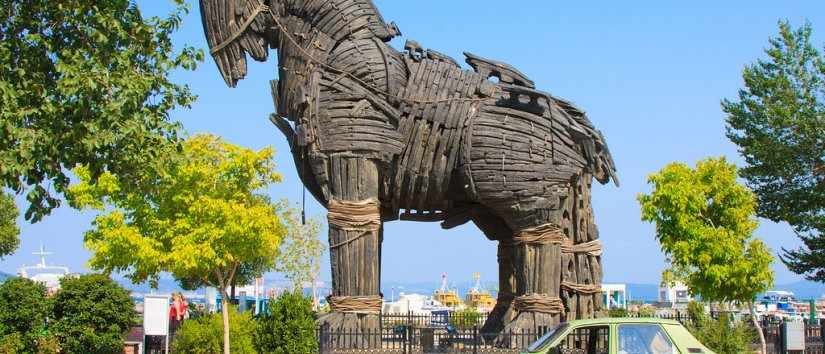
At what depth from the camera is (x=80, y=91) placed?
1186 centimetres

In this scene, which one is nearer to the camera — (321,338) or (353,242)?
(321,338)

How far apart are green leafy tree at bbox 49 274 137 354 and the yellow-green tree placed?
4157mm

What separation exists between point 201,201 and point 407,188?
30.2ft

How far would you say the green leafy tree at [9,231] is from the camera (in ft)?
140

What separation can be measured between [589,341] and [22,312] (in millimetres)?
10701

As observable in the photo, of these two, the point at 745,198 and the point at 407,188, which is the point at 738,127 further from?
the point at 407,188

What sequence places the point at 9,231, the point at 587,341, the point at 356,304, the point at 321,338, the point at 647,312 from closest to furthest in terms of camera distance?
the point at 587,341, the point at 321,338, the point at 356,304, the point at 647,312, the point at 9,231

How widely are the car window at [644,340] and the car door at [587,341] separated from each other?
0.63 ft

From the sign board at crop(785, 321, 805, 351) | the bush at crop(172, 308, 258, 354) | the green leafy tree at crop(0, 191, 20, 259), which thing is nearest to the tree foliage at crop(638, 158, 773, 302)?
the sign board at crop(785, 321, 805, 351)

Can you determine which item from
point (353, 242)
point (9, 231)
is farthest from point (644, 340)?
point (9, 231)

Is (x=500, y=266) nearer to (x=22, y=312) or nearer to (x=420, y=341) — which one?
(x=420, y=341)

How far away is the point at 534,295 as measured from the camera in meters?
14.4

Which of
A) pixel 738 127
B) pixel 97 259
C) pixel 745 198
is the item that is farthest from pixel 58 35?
pixel 738 127

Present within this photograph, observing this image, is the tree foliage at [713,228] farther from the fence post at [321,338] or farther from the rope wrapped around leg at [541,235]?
the fence post at [321,338]
